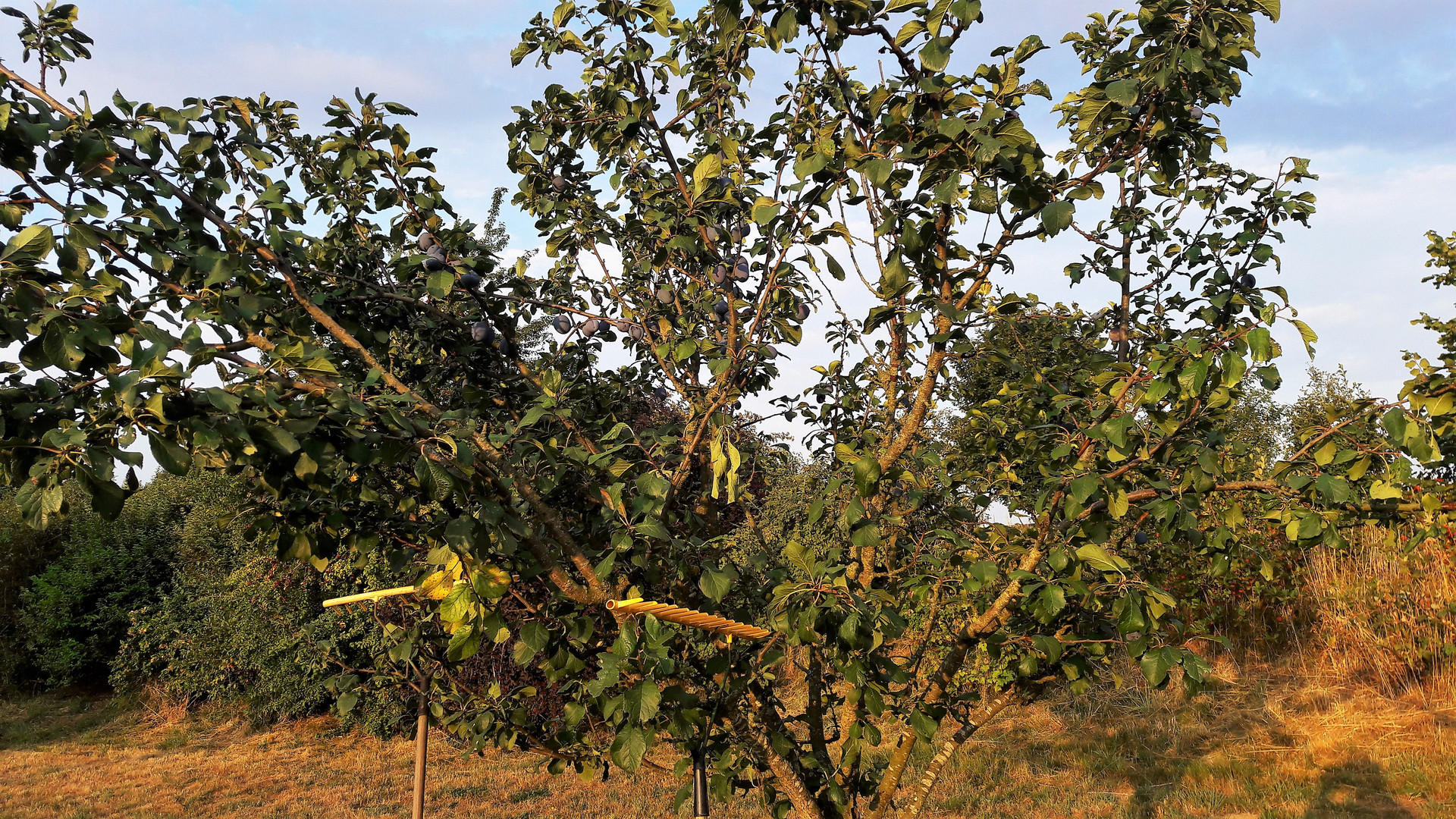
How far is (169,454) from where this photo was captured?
122 centimetres

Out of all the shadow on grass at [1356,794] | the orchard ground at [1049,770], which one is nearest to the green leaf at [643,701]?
the orchard ground at [1049,770]

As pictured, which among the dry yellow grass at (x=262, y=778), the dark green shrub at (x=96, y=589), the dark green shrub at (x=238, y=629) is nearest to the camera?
the dry yellow grass at (x=262, y=778)

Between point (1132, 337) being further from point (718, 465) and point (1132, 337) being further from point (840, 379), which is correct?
point (718, 465)

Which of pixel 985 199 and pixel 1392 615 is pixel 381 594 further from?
pixel 1392 615

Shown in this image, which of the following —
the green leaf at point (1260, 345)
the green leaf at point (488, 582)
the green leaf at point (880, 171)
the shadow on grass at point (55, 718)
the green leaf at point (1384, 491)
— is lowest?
the shadow on grass at point (55, 718)

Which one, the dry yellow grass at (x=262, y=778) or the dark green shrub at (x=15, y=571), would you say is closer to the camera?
the dry yellow grass at (x=262, y=778)

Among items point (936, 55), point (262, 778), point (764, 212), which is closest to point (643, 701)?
point (764, 212)

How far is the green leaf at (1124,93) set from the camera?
1706 millimetres

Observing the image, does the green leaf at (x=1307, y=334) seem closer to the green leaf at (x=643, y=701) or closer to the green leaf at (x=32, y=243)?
the green leaf at (x=643, y=701)

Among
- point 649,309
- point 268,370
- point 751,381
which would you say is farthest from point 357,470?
point 751,381

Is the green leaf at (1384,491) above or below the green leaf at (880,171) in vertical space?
below

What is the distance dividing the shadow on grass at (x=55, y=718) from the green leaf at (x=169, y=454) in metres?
10.2

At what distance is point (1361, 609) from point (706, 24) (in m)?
7.25

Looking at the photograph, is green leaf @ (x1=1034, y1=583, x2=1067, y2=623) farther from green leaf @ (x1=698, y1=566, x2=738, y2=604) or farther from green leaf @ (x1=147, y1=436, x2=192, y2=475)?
green leaf @ (x1=147, y1=436, x2=192, y2=475)
